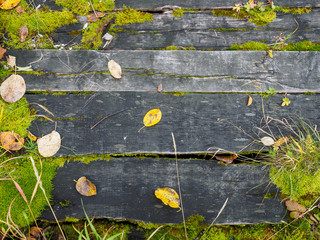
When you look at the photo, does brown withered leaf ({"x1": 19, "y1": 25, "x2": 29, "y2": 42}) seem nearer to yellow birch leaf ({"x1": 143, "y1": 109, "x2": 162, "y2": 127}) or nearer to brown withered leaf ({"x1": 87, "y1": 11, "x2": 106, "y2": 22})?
brown withered leaf ({"x1": 87, "y1": 11, "x2": 106, "y2": 22})

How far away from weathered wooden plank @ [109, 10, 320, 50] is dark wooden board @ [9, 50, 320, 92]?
0.13 meters

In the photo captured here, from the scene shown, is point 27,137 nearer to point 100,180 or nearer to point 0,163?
point 0,163

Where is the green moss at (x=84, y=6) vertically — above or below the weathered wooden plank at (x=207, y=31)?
above

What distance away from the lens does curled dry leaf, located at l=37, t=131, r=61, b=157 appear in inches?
76.7

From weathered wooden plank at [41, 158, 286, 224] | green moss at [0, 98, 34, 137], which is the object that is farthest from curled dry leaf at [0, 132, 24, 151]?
weathered wooden plank at [41, 158, 286, 224]

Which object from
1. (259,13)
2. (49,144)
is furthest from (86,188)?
(259,13)

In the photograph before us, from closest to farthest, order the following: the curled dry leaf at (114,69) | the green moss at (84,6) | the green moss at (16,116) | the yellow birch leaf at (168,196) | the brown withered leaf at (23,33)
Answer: the yellow birch leaf at (168,196), the green moss at (16,116), the curled dry leaf at (114,69), the brown withered leaf at (23,33), the green moss at (84,6)

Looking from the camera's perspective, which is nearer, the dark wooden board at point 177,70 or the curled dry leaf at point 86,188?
the curled dry leaf at point 86,188

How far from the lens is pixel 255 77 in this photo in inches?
83.8

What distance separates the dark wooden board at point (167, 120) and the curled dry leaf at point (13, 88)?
8cm

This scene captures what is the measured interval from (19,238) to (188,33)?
213 cm

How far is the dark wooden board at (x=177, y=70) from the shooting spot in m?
2.10

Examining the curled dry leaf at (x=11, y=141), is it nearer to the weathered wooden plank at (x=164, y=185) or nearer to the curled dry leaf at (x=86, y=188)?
the weathered wooden plank at (x=164, y=185)

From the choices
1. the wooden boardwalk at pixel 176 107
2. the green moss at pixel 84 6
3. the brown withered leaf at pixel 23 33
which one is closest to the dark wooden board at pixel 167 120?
the wooden boardwalk at pixel 176 107
